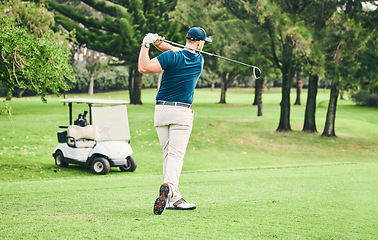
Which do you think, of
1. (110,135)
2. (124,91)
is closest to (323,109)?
(124,91)

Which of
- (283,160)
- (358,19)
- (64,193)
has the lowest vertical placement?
(283,160)

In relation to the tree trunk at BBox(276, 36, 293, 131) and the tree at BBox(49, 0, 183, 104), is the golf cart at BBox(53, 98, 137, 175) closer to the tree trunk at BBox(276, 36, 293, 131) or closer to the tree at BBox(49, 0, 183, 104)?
the tree trunk at BBox(276, 36, 293, 131)

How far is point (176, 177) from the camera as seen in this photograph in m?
4.86

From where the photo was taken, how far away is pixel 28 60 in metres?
10.4

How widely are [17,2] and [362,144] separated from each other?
703 inches

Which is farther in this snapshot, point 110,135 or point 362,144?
point 362,144

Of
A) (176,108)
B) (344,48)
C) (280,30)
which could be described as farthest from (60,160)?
(344,48)

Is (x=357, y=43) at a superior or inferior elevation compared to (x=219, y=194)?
superior

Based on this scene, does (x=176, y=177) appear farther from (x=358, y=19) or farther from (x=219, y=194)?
(x=358, y=19)

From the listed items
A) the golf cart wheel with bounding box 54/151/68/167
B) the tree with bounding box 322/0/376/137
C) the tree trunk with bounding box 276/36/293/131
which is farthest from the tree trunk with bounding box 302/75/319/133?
the golf cart wheel with bounding box 54/151/68/167

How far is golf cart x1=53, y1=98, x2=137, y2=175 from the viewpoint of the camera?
11461mm

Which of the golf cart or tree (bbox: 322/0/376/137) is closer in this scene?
the golf cart

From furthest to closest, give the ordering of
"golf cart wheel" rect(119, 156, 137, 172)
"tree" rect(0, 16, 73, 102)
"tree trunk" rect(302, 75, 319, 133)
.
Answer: "tree trunk" rect(302, 75, 319, 133) → "golf cart wheel" rect(119, 156, 137, 172) → "tree" rect(0, 16, 73, 102)

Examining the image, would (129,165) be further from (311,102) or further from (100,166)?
(311,102)
